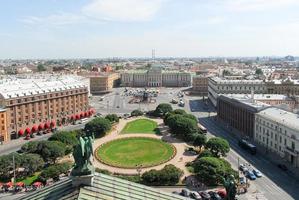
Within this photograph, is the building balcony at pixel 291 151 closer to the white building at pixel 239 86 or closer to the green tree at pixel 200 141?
the green tree at pixel 200 141

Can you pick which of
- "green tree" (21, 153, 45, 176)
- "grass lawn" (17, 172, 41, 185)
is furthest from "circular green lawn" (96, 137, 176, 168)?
"grass lawn" (17, 172, 41, 185)

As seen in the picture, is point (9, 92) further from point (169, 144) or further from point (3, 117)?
point (169, 144)

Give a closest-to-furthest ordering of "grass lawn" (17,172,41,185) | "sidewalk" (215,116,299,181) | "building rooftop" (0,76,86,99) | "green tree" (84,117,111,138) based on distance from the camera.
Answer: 1. "grass lawn" (17,172,41,185)
2. "sidewalk" (215,116,299,181)
3. "green tree" (84,117,111,138)
4. "building rooftop" (0,76,86,99)

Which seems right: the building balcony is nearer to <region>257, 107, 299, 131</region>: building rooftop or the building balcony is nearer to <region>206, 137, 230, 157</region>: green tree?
<region>257, 107, 299, 131</region>: building rooftop

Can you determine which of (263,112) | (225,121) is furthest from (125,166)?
(225,121)

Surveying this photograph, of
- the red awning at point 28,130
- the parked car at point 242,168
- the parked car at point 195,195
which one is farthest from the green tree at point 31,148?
the parked car at point 242,168

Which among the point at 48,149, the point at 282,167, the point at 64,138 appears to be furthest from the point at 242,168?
the point at 64,138

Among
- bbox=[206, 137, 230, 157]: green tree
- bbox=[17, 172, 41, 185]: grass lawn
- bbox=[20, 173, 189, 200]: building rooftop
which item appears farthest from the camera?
bbox=[206, 137, 230, 157]: green tree

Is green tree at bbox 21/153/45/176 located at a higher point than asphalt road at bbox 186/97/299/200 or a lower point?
higher
